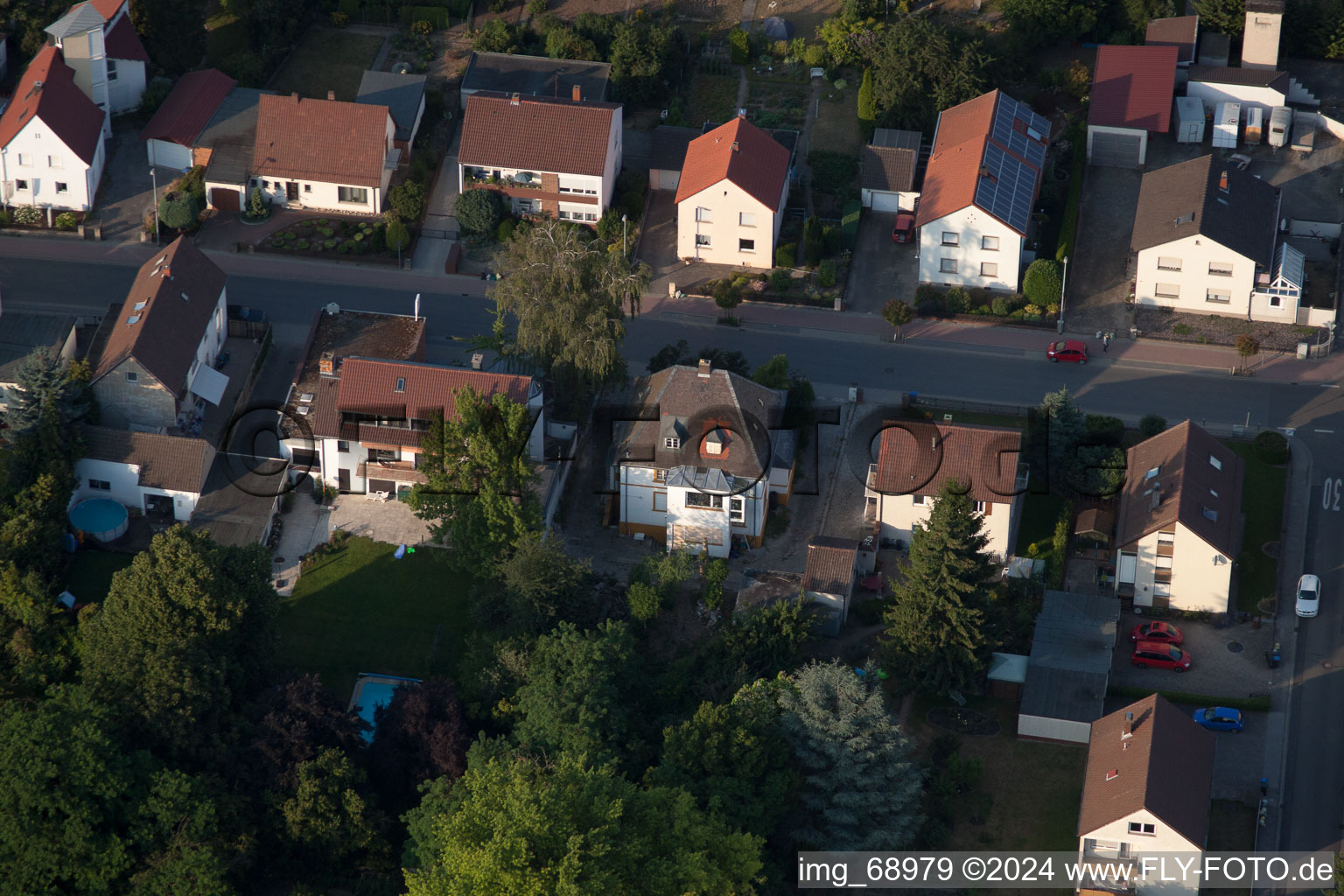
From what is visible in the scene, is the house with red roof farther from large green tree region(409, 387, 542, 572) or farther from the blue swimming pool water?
the blue swimming pool water

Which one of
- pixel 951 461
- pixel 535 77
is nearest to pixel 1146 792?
pixel 951 461

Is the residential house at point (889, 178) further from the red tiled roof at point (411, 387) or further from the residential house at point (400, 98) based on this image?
the red tiled roof at point (411, 387)

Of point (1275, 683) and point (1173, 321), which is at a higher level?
point (1173, 321)

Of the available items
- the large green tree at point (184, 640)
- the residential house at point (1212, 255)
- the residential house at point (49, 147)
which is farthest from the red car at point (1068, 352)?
the residential house at point (49, 147)

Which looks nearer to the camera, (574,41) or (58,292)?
(58,292)

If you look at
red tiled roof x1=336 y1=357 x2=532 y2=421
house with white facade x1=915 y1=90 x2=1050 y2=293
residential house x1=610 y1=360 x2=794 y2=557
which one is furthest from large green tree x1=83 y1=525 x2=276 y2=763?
house with white facade x1=915 y1=90 x2=1050 y2=293

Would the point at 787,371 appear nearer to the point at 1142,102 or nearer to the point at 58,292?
the point at 1142,102

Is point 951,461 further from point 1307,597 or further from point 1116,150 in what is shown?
point 1116,150

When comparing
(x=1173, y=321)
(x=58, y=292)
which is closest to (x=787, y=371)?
(x=1173, y=321)
